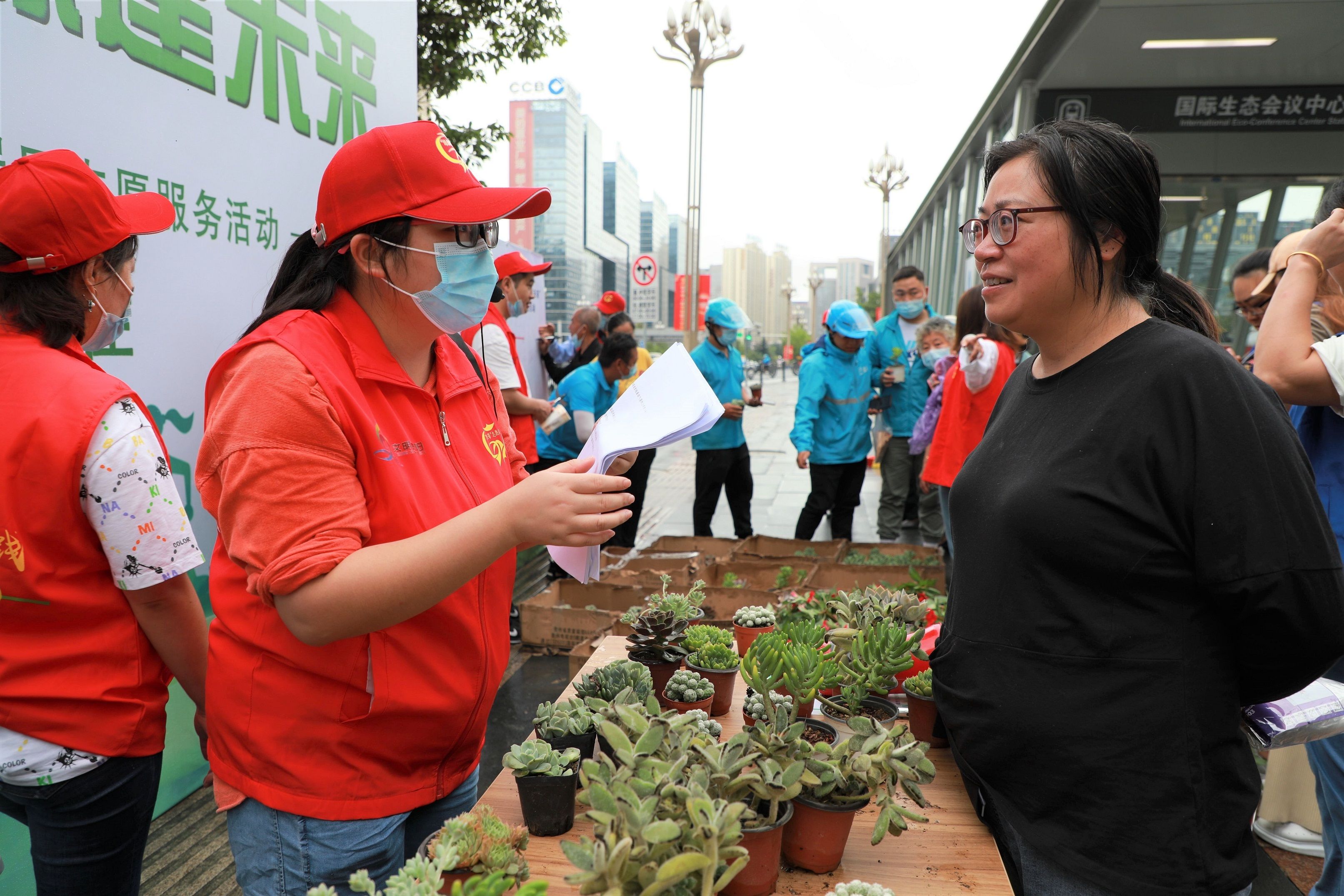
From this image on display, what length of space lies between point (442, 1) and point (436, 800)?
776 centimetres

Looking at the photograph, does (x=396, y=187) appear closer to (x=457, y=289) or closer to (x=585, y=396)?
(x=457, y=289)

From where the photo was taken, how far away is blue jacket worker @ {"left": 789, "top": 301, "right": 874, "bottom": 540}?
5820 mm

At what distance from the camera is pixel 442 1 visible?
7.38 metres

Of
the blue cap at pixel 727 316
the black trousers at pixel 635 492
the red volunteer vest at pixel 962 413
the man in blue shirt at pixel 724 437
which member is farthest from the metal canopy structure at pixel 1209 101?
the black trousers at pixel 635 492

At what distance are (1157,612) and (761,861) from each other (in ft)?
2.50

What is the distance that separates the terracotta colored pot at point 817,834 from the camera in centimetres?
133

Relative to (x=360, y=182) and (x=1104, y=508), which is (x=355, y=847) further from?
(x=1104, y=508)

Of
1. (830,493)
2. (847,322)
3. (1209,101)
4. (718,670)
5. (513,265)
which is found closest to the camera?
(718,670)

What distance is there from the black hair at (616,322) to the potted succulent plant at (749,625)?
4.73 meters

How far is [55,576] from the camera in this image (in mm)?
1555

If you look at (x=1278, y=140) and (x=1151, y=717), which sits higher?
(x=1278, y=140)

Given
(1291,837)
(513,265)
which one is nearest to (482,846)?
(1291,837)

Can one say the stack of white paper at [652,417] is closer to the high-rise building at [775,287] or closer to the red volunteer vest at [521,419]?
the red volunteer vest at [521,419]

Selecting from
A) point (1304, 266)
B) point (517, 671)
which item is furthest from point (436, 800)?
point (517, 671)
